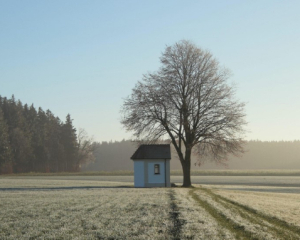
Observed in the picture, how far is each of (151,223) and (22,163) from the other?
104011 mm

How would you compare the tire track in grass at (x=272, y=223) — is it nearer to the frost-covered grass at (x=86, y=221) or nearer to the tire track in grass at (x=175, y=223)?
the tire track in grass at (x=175, y=223)

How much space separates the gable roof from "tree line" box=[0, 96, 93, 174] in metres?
65.1

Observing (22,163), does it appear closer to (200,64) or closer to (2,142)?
(2,142)

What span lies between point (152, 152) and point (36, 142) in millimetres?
78663

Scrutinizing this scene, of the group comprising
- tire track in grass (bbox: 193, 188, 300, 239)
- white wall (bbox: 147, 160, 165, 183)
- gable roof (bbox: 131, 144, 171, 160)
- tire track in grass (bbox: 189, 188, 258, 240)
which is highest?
gable roof (bbox: 131, 144, 171, 160)

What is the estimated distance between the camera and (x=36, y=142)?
387ft

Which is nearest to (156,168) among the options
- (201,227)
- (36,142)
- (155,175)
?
(155,175)

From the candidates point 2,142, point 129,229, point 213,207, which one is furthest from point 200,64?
point 2,142

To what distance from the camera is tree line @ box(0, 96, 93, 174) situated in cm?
10781

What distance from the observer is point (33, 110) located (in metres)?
130

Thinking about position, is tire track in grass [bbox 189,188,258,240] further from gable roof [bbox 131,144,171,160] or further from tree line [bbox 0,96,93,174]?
tree line [bbox 0,96,93,174]

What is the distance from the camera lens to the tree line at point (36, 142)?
354 ft

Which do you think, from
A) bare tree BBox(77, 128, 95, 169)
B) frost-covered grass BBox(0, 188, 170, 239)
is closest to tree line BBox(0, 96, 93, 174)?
bare tree BBox(77, 128, 95, 169)

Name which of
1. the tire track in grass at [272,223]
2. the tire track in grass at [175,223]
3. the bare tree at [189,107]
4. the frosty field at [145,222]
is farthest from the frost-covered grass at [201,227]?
the bare tree at [189,107]
